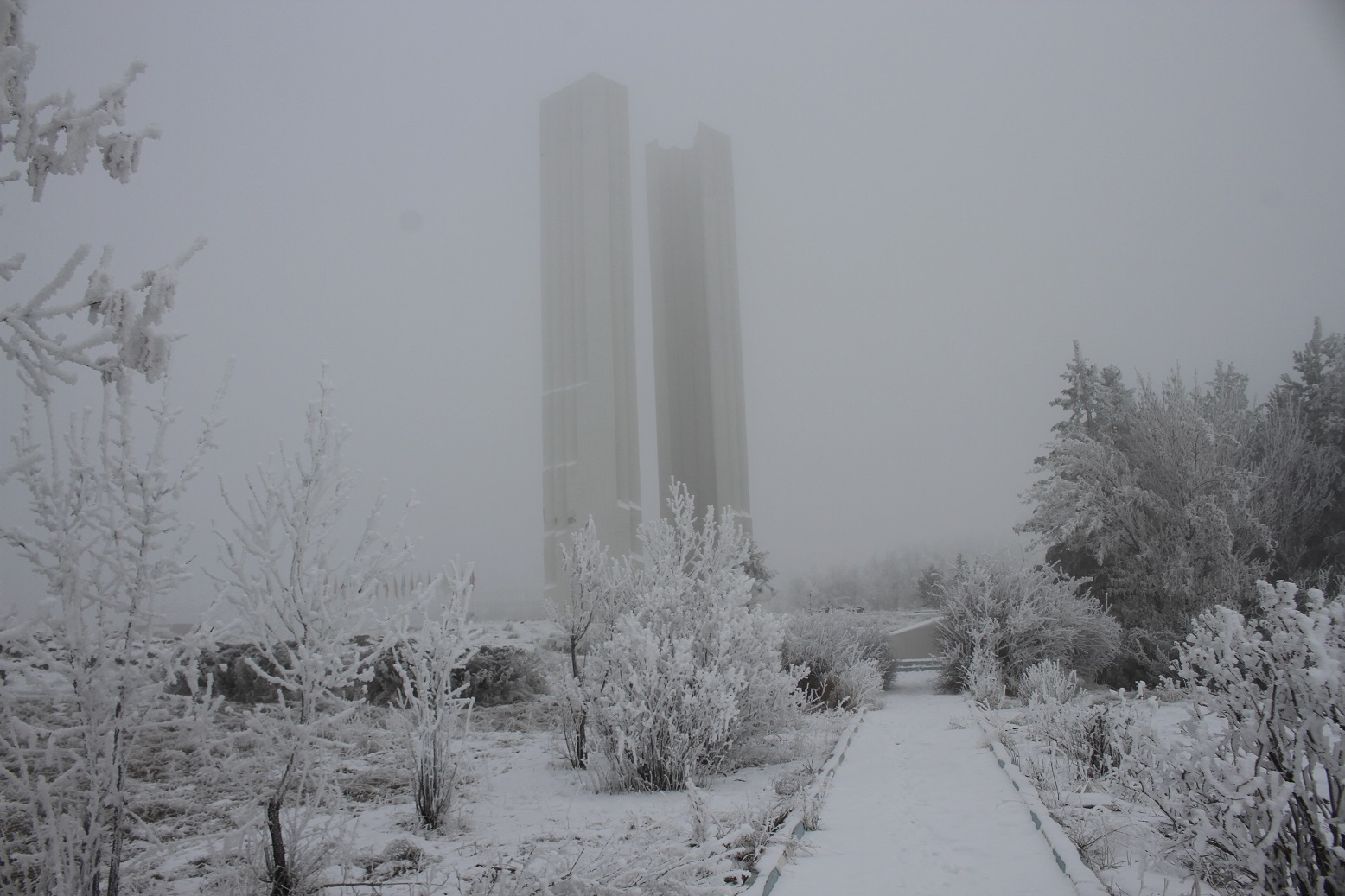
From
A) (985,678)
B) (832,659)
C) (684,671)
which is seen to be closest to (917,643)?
(985,678)

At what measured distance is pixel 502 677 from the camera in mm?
9000

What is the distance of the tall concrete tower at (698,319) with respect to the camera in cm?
1489

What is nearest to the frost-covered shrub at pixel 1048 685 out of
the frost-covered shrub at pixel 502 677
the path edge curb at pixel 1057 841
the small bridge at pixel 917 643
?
the path edge curb at pixel 1057 841

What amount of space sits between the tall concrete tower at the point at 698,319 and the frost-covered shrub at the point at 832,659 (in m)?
5.19

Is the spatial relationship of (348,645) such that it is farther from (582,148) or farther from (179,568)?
(582,148)

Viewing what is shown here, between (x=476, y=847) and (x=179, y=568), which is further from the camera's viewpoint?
(x=476, y=847)

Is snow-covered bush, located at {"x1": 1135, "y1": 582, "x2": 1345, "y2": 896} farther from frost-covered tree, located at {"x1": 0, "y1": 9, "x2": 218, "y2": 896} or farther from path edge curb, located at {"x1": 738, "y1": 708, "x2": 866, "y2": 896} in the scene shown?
frost-covered tree, located at {"x1": 0, "y1": 9, "x2": 218, "y2": 896}

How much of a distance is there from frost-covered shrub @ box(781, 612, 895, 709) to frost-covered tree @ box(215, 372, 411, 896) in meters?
5.67

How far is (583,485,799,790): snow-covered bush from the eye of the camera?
4.83m

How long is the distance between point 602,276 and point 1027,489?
825cm

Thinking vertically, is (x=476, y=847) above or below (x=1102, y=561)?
below

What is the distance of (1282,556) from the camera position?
41.5ft

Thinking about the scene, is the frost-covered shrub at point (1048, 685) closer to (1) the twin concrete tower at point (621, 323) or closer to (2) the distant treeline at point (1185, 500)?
(2) the distant treeline at point (1185, 500)

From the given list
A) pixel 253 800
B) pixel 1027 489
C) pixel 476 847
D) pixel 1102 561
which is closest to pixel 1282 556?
pixel 1102 561
